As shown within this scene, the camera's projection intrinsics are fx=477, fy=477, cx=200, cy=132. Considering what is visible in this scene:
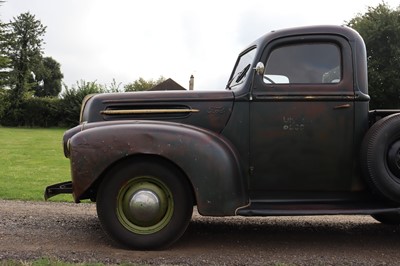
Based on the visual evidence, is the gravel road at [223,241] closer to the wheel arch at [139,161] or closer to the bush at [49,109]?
the wheel arch at [139,161]

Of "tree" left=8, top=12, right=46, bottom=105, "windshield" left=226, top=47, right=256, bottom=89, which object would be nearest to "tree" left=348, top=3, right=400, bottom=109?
"windshield" left=226, top=47, right=256, bottom=89

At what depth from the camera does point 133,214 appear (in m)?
4.51

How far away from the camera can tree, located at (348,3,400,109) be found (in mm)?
32469

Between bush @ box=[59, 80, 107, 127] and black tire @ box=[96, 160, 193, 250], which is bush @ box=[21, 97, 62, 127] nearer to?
bush @ box=[59, 80, 107, 127]

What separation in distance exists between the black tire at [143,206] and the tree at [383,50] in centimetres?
2967

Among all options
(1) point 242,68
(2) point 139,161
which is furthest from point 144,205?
(1) point 242,68

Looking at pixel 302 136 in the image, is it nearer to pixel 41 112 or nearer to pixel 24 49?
pixel 41 112

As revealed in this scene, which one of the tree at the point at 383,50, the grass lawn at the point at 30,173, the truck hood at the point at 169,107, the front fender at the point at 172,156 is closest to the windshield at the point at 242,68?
the truck hood at the point at 169,107

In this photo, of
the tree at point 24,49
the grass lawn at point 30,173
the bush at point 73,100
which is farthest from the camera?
the tree at point 24,49

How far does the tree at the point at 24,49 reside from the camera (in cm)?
5851

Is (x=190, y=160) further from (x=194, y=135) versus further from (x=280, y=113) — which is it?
(x=280, y=113)

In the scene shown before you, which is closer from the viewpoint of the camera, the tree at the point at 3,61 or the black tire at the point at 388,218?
the black tire at the point at 388,218

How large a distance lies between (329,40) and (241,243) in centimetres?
228

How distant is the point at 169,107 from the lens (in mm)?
4902
